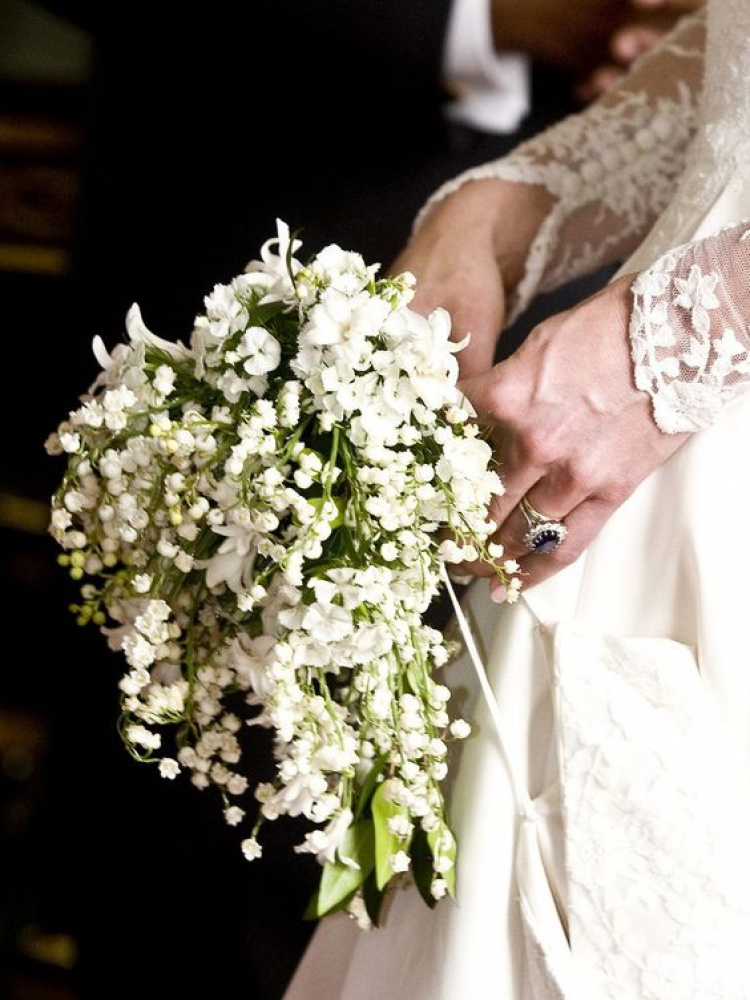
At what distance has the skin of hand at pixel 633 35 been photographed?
1.58 metres

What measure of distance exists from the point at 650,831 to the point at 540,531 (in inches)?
9.6

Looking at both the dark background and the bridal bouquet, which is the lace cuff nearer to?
the bridal bouquet

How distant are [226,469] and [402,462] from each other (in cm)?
12

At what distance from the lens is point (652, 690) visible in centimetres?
83

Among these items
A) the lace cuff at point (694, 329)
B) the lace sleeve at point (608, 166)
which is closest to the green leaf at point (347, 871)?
the lace cuff at point (694, 329)

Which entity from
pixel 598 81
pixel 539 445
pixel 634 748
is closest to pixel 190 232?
pixel 598 81

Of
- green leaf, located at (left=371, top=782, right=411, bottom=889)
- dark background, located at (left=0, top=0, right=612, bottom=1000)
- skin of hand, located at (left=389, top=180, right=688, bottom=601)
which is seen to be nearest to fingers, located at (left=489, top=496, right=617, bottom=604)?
skin of hand, located at (left=389, top=180, right=688, bottom=601)

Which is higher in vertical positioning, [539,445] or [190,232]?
[190,232]

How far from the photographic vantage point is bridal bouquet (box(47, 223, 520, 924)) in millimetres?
707

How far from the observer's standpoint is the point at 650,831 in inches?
32.2

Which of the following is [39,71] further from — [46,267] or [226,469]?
[226,469]

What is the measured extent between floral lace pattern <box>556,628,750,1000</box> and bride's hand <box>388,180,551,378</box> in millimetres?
376

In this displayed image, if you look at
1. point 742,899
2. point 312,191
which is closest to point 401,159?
point 312,191

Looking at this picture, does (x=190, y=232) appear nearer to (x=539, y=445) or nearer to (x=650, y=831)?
(x=539, y=445)
